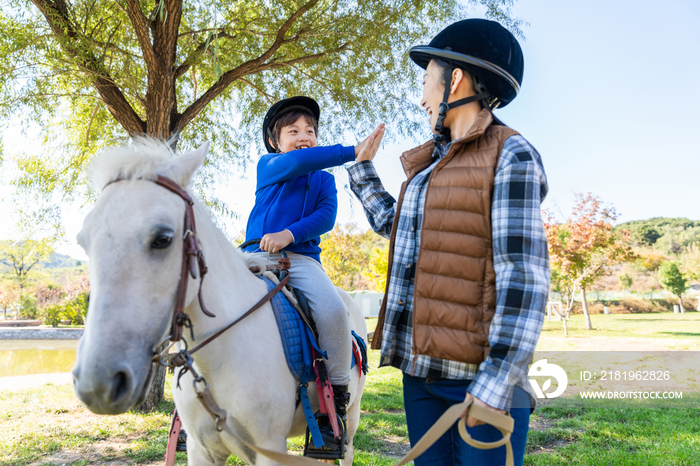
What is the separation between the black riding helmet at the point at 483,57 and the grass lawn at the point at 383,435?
12.0ft

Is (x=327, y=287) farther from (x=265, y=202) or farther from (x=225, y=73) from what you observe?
(x=225, y=73)

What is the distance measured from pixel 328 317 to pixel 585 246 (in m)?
17.4

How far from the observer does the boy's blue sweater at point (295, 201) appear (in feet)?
7.36

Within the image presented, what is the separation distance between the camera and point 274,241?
2240mm

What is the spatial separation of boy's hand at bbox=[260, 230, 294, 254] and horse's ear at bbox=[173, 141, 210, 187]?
712 millimetres

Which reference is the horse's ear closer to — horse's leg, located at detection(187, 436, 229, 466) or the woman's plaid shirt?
the woman's plaid shirt

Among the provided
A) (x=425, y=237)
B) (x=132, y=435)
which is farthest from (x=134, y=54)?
(x=425, y=237)

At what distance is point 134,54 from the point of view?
715cm

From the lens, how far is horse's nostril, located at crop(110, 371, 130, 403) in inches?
46.1

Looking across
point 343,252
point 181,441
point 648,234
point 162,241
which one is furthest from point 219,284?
point 648,234

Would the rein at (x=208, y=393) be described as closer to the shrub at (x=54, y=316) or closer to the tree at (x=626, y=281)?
the shrub at (x=54, y=316)

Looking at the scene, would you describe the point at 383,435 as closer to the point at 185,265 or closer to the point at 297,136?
the point at 297,136

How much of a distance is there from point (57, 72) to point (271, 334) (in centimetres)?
670

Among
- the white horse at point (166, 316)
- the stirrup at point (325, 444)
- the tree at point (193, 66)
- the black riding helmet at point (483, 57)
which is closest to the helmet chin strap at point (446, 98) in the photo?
the black riding helmet at point (483, 57)
